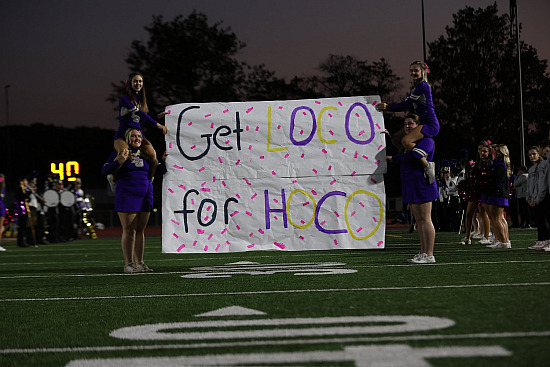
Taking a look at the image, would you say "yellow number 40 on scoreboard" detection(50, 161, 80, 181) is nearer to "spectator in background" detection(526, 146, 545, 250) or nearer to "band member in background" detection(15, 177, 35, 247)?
"band member in background" detection(15, 177, 35, 247)

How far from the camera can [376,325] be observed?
4012 mm

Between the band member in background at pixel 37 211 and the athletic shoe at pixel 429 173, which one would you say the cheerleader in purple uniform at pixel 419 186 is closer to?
the athletic shoe at pixel 429 173

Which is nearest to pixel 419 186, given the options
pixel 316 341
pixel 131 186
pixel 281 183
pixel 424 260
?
pixel 424 260

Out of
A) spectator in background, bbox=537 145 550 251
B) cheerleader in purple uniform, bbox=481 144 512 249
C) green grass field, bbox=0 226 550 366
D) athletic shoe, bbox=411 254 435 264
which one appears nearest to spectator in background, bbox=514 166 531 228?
cheerleader in purple uniform, bbox=481 144 512 249

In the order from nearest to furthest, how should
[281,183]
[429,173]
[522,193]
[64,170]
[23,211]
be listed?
1. [429,173]
2. [281,183]
3. [23,211]
4. [522,193]
5. [64,170]

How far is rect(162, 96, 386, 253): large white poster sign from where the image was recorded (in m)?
8.52

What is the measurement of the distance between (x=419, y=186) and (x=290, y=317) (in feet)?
12.1

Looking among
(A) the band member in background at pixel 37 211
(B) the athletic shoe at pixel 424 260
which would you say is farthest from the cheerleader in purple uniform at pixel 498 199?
(A) the band member in background at pixel 37 211

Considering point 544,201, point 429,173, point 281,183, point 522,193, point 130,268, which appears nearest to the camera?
point 429,173

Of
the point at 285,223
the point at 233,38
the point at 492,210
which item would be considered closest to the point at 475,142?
the point at 233,38

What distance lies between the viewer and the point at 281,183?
8625 mm

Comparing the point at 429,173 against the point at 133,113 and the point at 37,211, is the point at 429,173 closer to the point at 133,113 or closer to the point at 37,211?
the point at 133,113

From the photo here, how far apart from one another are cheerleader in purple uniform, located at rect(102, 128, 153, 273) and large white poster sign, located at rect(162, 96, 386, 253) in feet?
1.82

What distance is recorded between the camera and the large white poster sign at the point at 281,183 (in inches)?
335
